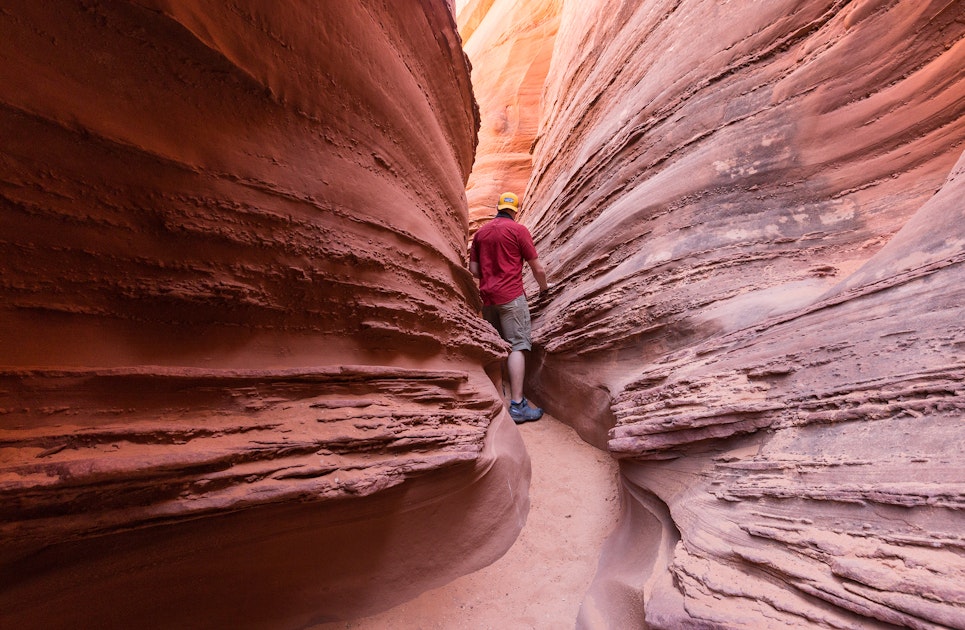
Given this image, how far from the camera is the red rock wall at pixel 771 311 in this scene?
1260 millimetres

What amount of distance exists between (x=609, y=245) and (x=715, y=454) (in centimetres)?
192

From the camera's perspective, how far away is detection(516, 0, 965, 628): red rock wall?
4.13ft

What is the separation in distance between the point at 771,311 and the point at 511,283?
2126mm

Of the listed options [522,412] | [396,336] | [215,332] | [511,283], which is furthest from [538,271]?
[215,332]

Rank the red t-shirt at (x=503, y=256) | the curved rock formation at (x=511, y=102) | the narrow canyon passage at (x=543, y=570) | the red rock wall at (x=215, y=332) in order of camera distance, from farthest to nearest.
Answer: the curved rock formation at (x=511, y=102)
the red t-shirt at (x=503, y=256)
the narrow canyon passage at (x=543, y=570)
the red rock wall at (x=215, y=332)

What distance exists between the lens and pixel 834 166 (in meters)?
2.53

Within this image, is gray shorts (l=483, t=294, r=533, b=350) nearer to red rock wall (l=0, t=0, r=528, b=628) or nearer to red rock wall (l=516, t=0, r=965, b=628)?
red rock wall (l=516, t=0, r=965, b=628)

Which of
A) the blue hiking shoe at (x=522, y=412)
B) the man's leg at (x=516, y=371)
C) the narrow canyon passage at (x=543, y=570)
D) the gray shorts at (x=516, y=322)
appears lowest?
the narrow canyon passage at (x=543, y=570)

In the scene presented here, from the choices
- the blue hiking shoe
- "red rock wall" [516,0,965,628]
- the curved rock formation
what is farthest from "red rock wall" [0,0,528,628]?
the curved rock formation

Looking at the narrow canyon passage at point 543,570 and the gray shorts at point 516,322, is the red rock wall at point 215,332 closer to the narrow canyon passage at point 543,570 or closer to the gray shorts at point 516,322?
the narrow canyon passage at point 543,570

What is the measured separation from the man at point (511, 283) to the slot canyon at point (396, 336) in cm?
102

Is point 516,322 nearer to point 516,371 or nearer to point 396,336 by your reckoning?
point 516,371

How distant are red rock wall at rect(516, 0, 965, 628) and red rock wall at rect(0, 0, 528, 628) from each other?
1030 mm

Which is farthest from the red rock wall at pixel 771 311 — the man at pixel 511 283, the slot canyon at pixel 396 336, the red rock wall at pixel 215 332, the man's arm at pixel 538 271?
the red rock wall at pixel 215 332
